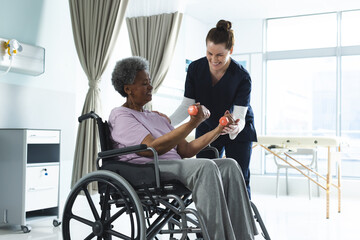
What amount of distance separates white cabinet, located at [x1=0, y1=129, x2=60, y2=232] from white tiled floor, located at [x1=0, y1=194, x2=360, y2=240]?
0.37 feet

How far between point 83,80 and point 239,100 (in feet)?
7.71

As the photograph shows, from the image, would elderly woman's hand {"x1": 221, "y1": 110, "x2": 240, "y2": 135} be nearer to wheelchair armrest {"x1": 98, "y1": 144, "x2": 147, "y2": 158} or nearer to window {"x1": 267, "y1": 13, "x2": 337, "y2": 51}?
wheelchair armrest {"x1": 98, "y1": 144, "x2": 147, "y2": 158}

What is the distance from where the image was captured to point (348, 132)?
6.68m

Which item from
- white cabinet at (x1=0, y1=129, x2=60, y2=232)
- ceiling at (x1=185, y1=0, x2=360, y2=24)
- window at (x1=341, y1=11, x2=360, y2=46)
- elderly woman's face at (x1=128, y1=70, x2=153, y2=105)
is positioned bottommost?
white cabinet at (x1=0, y1=129, x2=60, y2=232)

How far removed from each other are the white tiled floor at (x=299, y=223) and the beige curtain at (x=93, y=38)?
0.93m

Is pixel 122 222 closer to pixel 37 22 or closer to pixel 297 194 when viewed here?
pixel 37 22

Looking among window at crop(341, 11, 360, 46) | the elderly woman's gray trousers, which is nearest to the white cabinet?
the elderly woman's gray trousers

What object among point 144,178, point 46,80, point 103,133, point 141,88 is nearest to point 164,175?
point 144,178

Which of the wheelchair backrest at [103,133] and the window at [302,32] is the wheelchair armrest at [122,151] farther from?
the window at [302,32]

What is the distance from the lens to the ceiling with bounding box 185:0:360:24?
6218 millimetres

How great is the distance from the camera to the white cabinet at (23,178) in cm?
326

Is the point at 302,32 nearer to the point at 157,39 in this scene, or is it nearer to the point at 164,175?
the point at 157,39

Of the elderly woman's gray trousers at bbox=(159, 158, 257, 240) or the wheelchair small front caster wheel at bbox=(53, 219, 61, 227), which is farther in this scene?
the wheelchair small front caster wheel at bbox=(53, 219, 61, 227)

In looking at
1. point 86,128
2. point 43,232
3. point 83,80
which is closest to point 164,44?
point 83,80
